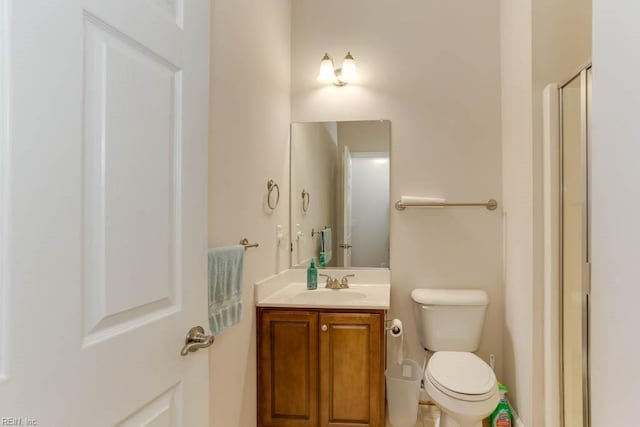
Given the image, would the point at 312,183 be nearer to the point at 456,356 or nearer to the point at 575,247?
the point at 456,356

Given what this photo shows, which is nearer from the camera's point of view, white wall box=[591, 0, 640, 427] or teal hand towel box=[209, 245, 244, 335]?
white wall box=[591, 0, 640, 427]

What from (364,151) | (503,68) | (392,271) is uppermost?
(503,68)

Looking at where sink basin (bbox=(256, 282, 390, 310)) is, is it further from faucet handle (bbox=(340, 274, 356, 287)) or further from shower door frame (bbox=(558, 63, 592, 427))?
shower door frame (bbox=(558, 63, 592, 427))

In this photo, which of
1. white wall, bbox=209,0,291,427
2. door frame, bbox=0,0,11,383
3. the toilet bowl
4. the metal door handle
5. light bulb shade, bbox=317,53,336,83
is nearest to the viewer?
door frame, bbox=0,0,11,383

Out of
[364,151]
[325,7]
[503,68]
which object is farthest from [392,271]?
[325,7]

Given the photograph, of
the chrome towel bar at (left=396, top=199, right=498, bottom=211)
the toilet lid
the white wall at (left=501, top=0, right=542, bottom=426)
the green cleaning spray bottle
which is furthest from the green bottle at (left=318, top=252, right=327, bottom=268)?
the green cleaning spray bottle

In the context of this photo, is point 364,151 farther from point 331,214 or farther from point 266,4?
point 266,4

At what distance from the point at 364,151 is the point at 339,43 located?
809mm

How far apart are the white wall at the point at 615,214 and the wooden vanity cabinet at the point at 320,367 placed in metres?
1.23

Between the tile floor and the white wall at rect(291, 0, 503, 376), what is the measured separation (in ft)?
1.10

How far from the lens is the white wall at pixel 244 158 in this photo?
1690mm

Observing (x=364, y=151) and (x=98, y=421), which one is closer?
(x=98, y=421)

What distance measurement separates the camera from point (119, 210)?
0.81 m

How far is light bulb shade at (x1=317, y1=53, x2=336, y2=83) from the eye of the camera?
2721 millimetres
